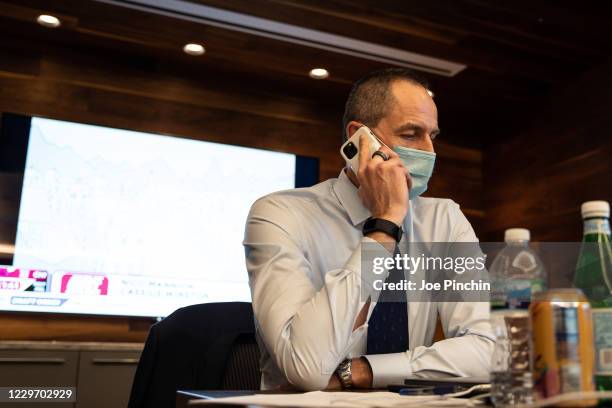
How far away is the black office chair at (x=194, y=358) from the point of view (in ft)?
4.27

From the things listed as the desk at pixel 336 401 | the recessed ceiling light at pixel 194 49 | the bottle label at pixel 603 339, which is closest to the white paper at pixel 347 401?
the desk at pixel 336 401

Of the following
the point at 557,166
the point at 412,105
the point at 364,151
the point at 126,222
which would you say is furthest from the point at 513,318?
the point at 557,166

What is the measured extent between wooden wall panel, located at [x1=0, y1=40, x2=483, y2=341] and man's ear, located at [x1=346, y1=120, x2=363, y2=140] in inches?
81.8

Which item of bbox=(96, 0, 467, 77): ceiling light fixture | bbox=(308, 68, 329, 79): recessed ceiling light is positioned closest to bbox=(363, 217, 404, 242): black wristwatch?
bbox=(96, 0, 467, 77): ceiling light fixture

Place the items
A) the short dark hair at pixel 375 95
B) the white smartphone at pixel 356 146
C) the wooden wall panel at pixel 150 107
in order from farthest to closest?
the wooden wall panel at pixel 150 107 → the short dark hair at pixel 375 95 → the white smartphone at pixel 356 146

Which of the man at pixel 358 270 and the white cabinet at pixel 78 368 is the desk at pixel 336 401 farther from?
the white cabinet at pixel 78 368

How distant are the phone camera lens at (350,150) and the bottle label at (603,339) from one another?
852 millimetres

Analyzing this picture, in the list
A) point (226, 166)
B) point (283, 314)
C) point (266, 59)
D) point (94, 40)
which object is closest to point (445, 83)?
point (266, 59)

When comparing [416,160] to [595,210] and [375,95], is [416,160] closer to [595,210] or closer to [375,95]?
[375,95]

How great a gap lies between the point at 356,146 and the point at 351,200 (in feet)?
0.43

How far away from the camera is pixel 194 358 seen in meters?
1.32

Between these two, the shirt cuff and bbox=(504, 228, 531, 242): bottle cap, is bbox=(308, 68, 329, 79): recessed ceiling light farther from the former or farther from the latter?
bbox=(504, 228, 531, 242): bottle cap

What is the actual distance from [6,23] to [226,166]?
4.38 ft

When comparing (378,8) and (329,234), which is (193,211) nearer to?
(378,8)
